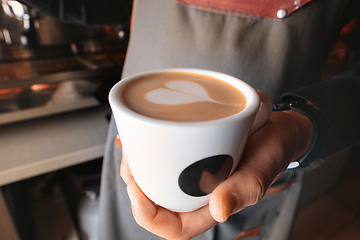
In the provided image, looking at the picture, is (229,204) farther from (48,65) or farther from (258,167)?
(48,65)

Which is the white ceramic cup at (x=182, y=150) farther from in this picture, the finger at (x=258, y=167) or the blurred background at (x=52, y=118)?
the blurred background at (x=52, y=118)

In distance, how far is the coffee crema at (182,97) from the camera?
26cm

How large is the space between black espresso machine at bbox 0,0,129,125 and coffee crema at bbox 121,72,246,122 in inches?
26.8

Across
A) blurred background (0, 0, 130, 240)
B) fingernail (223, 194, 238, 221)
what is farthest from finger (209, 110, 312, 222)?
blurred background (0, 0, 130, 240)

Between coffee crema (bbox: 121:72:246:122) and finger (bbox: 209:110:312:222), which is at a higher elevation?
coffee crema (bbox: 121:72:246:122)

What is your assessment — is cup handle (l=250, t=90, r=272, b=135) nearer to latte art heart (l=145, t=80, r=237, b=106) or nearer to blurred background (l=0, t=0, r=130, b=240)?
latte art heart (l=145, t=80, r=237, b=106)

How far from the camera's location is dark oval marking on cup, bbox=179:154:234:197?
0.83 ft

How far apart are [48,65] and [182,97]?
2.79 ft

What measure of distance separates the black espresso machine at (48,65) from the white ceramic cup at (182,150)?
0.70m

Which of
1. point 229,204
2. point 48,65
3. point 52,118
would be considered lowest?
point 52,118

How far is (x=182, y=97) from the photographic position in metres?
0.30

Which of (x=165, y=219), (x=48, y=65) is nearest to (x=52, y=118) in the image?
(x=48, y=65)

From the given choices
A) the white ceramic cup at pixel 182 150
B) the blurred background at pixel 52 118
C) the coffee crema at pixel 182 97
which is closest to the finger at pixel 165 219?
the white ceramic cup at pixel 182 150

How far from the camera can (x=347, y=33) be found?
559 mm
